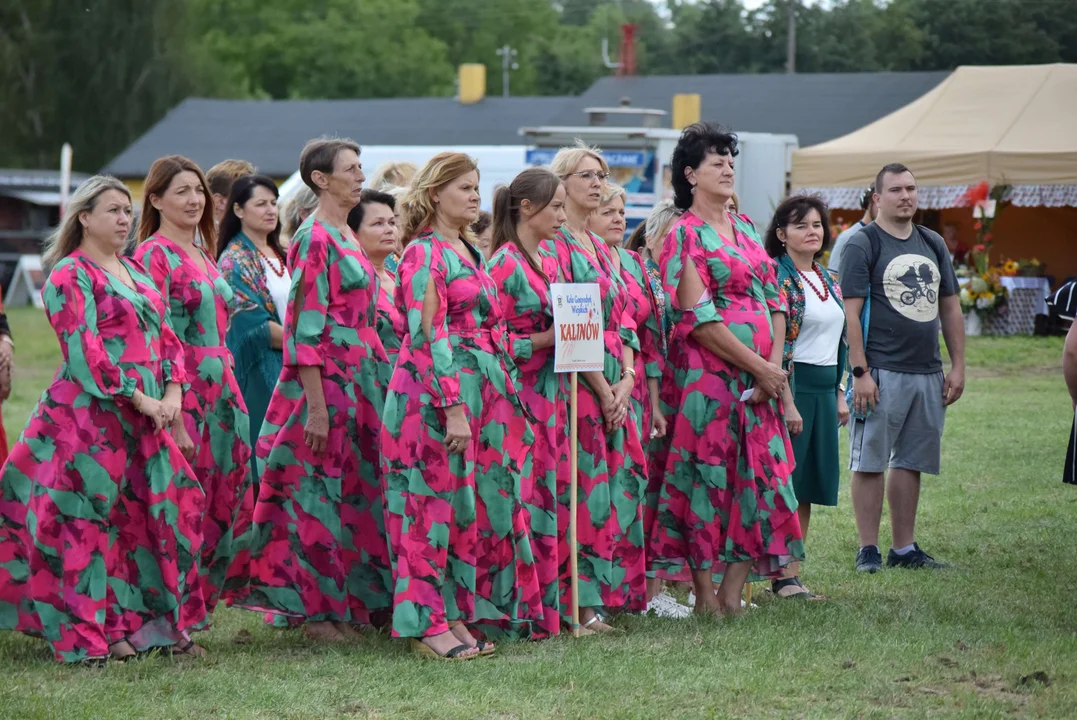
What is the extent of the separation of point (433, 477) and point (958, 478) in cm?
562

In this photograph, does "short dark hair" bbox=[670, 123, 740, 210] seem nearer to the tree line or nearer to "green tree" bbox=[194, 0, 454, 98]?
the tree line

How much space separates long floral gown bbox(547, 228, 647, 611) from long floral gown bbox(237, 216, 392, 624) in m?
0.86

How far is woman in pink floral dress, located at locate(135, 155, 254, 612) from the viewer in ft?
20.6

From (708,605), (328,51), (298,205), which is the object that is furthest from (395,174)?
(328,51)

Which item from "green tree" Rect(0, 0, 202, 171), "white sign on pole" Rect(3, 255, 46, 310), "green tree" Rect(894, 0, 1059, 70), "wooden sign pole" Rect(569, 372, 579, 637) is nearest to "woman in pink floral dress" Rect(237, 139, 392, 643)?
"wooden sign pole" Rect(569, 372, 579, 637)

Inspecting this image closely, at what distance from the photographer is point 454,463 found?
5.95 meters

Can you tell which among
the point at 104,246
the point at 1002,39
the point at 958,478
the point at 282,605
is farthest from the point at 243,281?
the point at 1002,39

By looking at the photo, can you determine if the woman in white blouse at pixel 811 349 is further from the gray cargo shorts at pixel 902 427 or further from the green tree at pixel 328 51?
the green tree at pixel 328 51

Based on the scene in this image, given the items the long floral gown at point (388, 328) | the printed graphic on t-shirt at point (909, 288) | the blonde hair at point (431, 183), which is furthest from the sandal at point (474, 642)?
the printed graphic on t-shirt at point (909, 288)

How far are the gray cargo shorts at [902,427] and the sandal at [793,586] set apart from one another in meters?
0.88

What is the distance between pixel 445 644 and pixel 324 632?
706 mm

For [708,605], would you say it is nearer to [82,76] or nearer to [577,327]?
[577,327]

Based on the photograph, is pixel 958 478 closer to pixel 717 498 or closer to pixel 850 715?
pixel 717 498

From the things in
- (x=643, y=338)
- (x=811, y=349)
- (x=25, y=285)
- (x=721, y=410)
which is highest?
(x=643, y=338)
